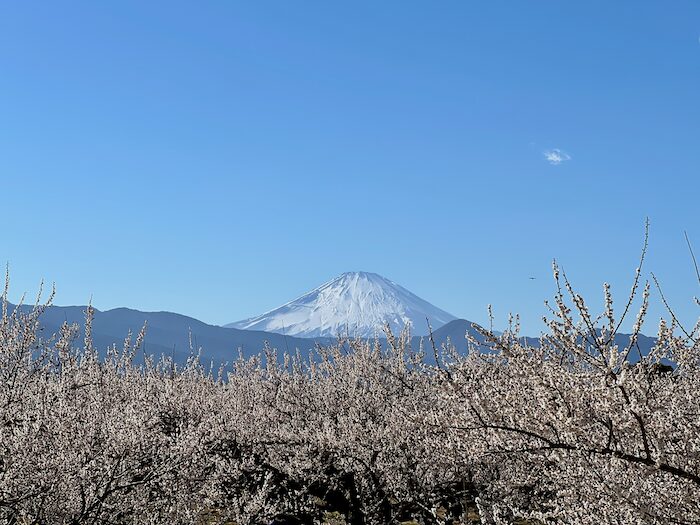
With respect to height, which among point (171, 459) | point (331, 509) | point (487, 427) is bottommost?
point (331, 509)

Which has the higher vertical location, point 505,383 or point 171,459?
point 505,383

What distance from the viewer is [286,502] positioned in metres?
13.2

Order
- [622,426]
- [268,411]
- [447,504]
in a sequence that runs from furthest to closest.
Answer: [268,411] → [447,504] → [622,426]

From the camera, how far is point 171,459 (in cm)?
981

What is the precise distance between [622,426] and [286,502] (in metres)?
9.92

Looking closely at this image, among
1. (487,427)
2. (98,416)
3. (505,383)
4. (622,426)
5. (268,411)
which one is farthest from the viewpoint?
(268,411)

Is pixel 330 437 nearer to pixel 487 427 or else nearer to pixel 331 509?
pixel 331 509

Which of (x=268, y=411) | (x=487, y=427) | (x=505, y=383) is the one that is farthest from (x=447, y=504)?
(x=487, y=427)

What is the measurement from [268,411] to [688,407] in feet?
44.7

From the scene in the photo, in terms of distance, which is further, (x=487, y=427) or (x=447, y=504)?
(x=447, y=504)

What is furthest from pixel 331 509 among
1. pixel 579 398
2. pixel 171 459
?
pixel 579 398

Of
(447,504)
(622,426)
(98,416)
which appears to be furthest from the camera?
(447,504)

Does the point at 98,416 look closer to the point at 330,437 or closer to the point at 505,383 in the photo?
the point at 330,437

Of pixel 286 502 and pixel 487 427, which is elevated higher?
pixel 487 427
